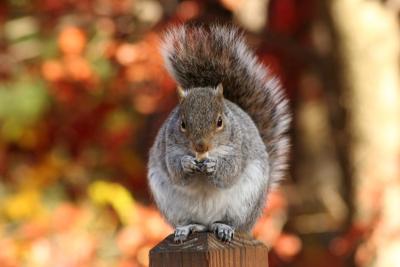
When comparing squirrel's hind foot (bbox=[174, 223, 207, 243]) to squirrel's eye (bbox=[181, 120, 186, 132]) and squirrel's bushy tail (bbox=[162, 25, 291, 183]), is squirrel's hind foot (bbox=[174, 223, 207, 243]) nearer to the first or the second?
squirrel's eye (bbox=[181, 120, 186, 132])

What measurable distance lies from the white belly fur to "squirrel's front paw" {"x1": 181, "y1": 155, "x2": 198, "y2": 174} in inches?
3.6

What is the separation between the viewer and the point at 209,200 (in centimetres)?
225

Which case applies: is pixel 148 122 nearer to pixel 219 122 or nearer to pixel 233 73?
pixel 233 73

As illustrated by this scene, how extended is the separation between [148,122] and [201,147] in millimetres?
2399

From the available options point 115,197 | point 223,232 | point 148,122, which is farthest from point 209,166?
point 148,122

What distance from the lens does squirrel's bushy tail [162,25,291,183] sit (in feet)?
8.44

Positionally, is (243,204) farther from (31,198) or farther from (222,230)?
(31,198)

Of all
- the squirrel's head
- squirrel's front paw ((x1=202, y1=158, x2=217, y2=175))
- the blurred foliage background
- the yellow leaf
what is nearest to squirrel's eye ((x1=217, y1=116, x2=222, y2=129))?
the squirrel's head

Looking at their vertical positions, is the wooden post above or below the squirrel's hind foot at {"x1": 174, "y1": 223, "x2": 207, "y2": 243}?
below

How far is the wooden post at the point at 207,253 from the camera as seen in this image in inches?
62.8

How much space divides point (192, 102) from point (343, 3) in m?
2.39

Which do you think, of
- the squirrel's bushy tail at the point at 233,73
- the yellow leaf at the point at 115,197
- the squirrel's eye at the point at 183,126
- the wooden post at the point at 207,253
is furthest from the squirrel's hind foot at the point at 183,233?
the yellow leaf at the point at 115,197

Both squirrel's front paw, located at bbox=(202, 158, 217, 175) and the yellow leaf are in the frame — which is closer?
squirrel's front paw, located at bbox=(202, 158, 217, 175)

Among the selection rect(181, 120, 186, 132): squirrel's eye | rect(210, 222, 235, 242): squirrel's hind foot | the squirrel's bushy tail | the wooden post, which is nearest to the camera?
the wooden post
